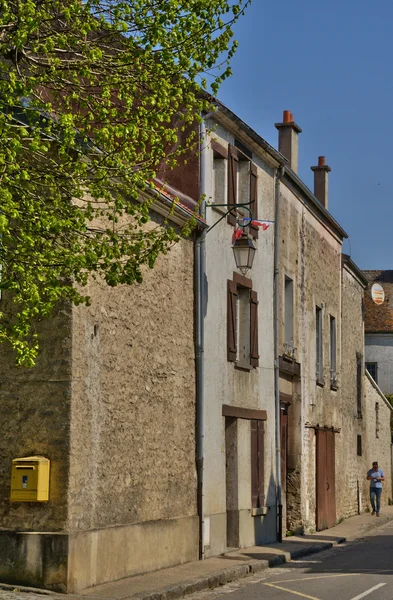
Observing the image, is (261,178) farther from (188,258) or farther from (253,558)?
(253,558)

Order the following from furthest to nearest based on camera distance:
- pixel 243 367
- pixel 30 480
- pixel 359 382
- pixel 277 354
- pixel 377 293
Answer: pixel 377 293 → pixel 359 382 → pixel 277 354 → pixel 243 367 → pixel 30 480

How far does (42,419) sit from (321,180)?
61.9 ft

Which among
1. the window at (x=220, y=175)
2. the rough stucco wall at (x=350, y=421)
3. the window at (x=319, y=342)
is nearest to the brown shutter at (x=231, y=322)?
the window at (x=220, y=175)

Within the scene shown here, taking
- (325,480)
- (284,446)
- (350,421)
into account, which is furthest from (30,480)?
(350,421)

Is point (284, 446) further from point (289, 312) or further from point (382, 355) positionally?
point (382, 355)

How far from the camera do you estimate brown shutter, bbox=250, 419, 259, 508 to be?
19164mm

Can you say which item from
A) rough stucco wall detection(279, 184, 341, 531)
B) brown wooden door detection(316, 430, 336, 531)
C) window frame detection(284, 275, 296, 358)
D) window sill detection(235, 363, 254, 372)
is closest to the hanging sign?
rough stucco wall detection(279, 184, 341, 531)

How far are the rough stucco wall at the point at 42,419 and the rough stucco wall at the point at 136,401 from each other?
13cm

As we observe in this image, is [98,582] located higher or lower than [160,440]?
lower

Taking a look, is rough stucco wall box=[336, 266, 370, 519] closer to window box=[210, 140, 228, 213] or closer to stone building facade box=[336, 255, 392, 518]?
stone building facade box=[336, 255, 392, 518]

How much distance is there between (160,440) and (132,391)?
1223mm

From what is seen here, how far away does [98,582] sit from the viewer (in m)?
12.4

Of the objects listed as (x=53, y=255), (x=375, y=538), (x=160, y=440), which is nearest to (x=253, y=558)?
(x=160, y=440)

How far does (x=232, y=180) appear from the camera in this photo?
18.6 metres
